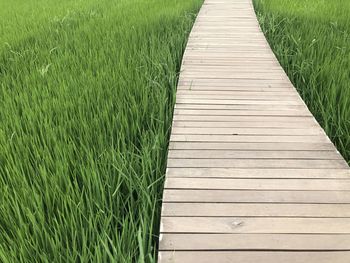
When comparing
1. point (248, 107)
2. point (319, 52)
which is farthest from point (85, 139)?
point (319, 52)

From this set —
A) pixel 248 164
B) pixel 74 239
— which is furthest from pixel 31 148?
pixel 248 164

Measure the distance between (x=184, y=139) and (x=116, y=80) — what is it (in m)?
0.79

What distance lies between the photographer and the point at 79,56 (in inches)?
127

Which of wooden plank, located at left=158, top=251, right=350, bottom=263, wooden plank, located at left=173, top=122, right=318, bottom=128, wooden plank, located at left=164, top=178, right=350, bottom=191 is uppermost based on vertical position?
wooden plank, located at left=158, top=251, right=350, bottom=263

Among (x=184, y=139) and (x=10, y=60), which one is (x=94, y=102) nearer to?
(x=184, y=139)

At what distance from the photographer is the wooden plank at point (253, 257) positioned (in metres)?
1.26

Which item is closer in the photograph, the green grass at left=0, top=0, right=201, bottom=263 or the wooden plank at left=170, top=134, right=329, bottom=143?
the green grass at left=0, top=0, right=201, bottom=263

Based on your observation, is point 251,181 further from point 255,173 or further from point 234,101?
point 234,101

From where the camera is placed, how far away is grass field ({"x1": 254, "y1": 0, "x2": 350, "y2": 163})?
2.32 m

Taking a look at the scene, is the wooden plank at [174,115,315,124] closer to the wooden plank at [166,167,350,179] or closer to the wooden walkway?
the wooden walkway

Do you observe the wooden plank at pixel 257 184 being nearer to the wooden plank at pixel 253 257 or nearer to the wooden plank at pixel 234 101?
the wooden plank at pixel 253 257

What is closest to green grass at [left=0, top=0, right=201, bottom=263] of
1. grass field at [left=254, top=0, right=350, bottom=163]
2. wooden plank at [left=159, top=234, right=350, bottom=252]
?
wooden plank at [left=159, top=234, right=350, bottom=252]

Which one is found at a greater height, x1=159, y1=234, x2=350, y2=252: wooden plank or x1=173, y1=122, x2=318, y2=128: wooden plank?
x1=159, y1=234, x2=350, y2=252: wooden plank

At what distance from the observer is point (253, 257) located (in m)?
1.28
